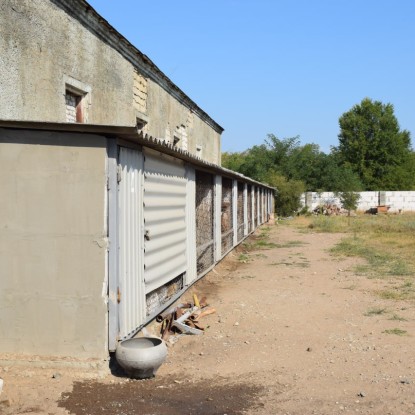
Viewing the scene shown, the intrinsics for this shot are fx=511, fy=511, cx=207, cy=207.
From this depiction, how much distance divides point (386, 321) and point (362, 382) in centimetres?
250

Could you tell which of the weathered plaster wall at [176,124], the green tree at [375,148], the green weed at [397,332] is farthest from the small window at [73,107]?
the green tree at [375,148]

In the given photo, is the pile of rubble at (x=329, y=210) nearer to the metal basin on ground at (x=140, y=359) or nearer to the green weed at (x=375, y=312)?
the green weed at (x=375, y=312)

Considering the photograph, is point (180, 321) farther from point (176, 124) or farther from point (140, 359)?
point (176, 124)

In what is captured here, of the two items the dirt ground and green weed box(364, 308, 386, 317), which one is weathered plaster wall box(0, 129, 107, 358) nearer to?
the dirt ground

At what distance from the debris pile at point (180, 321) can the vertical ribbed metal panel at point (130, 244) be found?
80cm

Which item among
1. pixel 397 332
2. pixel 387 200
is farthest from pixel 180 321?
pixel 387 200

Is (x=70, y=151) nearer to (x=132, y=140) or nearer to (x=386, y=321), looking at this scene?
(x=132, y=140)

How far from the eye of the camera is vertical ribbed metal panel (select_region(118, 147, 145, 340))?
202 inches

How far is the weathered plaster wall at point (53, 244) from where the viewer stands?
4840mm

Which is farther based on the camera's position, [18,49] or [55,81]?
[55,81]

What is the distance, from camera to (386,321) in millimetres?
7008

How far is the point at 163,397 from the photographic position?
14.6 ft

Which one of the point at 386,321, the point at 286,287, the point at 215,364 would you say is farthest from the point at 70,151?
the point at 286,287

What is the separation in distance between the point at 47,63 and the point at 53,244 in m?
4.26
